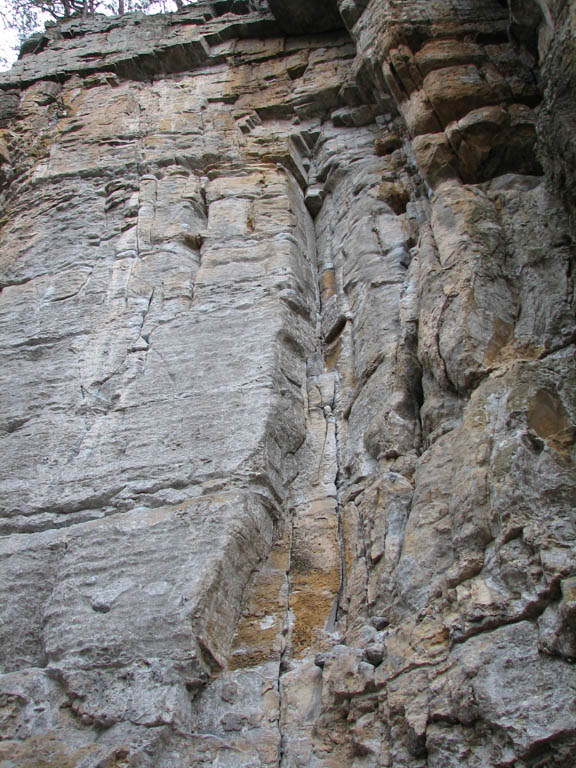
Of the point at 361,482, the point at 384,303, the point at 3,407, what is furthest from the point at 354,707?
the point at 3,407

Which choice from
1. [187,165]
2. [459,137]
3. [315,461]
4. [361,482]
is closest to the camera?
[361,482]

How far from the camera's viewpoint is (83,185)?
589 cm

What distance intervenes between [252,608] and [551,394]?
4.90 ft

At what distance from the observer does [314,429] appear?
3.64 metres

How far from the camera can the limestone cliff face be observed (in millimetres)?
2137

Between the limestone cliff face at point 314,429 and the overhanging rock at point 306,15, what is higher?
the overhanging rock at point 306,15

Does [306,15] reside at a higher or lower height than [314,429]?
higher

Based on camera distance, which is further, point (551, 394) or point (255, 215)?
point (255, 215)

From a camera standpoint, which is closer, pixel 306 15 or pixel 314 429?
pixel 314 429

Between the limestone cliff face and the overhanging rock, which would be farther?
the overhanging rock

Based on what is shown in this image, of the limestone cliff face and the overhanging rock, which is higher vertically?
the overhanging rock

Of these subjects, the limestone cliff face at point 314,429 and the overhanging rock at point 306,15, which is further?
the overhanging rock at point 306,15

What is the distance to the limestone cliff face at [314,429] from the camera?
7.01ft

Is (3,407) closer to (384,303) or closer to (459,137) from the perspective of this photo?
(384,303)
